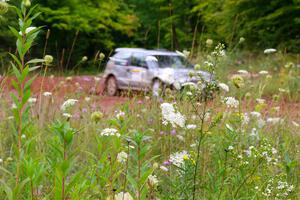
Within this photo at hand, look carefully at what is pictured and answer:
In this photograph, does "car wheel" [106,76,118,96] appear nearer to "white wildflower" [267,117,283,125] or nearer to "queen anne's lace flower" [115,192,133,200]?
"white wildflower" [267,117,283,125]

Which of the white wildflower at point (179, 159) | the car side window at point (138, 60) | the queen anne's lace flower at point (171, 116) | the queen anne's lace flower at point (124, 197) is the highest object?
the queen anne's lace flower at point (171, 116)

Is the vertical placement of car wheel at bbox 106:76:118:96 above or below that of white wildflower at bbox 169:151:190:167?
below

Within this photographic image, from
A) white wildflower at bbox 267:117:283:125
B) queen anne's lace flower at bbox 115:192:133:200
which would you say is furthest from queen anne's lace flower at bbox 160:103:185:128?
white wildflower at bbox 267:117:283:125

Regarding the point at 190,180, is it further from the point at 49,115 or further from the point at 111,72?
the point at 111,72

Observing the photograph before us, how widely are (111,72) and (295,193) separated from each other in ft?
41.5

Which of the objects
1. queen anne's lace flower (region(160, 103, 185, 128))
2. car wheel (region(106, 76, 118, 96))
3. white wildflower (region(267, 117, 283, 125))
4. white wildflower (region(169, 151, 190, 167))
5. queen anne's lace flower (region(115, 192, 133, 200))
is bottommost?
car wheel (region(106, 76, 118, 96))

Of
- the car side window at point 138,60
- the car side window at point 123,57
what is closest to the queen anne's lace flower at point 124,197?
the car side window at point 138,60

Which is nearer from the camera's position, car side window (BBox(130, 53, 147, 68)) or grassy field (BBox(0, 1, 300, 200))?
grassy field (BBox(0, 1, 300, 200))

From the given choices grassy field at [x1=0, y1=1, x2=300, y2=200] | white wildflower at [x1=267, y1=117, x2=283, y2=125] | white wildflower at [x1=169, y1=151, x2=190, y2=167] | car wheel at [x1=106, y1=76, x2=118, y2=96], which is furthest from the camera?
car wheel at [x1=106, y1=76, x2=118, y2=96]

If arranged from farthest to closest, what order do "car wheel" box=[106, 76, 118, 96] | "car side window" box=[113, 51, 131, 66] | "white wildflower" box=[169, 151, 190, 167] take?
"car wheel" box=[106, 76, 118, 96]
"car side window" box=[113, 51, 131, 66]
"white wildflower" box=[169, 151, 190, 167]

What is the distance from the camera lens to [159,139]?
4234 millimetres

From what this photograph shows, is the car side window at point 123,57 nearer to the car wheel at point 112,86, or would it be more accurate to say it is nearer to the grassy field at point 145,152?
the car wheel at point 112,86

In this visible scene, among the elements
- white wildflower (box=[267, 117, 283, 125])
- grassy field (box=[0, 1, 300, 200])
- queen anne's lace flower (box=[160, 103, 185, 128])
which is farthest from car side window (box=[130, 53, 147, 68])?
queen anne's lace flower (box=[160, 103, 185, 128])

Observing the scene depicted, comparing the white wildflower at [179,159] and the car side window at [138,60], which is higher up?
the white wildflower at [179,159]
